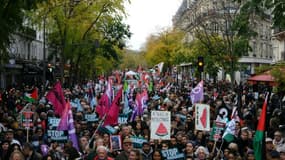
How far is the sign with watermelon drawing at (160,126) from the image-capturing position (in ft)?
37.6

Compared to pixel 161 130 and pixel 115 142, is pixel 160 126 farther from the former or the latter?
pixel 115 142

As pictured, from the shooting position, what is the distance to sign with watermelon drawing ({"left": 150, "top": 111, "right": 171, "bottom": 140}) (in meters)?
11.4

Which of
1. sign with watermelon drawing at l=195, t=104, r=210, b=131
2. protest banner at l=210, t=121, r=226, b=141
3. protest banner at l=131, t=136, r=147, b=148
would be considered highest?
sign with watermelon drawing at l=195, t=104, r=210, b=131

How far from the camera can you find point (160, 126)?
11.5 metres

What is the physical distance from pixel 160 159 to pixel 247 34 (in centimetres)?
513

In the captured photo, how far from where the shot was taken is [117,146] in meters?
11.2

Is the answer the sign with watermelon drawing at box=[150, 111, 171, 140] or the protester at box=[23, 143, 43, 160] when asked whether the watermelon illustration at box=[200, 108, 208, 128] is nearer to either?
the sign with watermelon drawing at box=[150, 111, 171, 140]

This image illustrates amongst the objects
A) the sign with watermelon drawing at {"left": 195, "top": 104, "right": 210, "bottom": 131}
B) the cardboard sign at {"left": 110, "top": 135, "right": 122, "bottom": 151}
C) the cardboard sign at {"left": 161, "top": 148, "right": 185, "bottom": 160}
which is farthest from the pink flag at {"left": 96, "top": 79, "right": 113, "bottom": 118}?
the cardboard sign at {"left": 161, "top": 148, "right": 185, "bottom": 160}

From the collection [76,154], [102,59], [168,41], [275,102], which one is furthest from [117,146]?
[168,41]

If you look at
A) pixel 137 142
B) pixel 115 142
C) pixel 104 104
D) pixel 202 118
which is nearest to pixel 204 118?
pixel 202 118

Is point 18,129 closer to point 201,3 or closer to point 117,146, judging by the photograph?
point 117,146

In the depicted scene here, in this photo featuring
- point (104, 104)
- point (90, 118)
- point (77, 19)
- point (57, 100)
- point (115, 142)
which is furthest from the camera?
point (77, 19)

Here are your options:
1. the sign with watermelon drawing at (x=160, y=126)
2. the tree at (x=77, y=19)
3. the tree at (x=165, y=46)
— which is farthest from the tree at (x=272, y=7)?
the tree at (x=165, y=46)

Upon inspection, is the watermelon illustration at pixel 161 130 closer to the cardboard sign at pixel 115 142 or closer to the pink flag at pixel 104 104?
the cardboard sign at pixel 115 142
